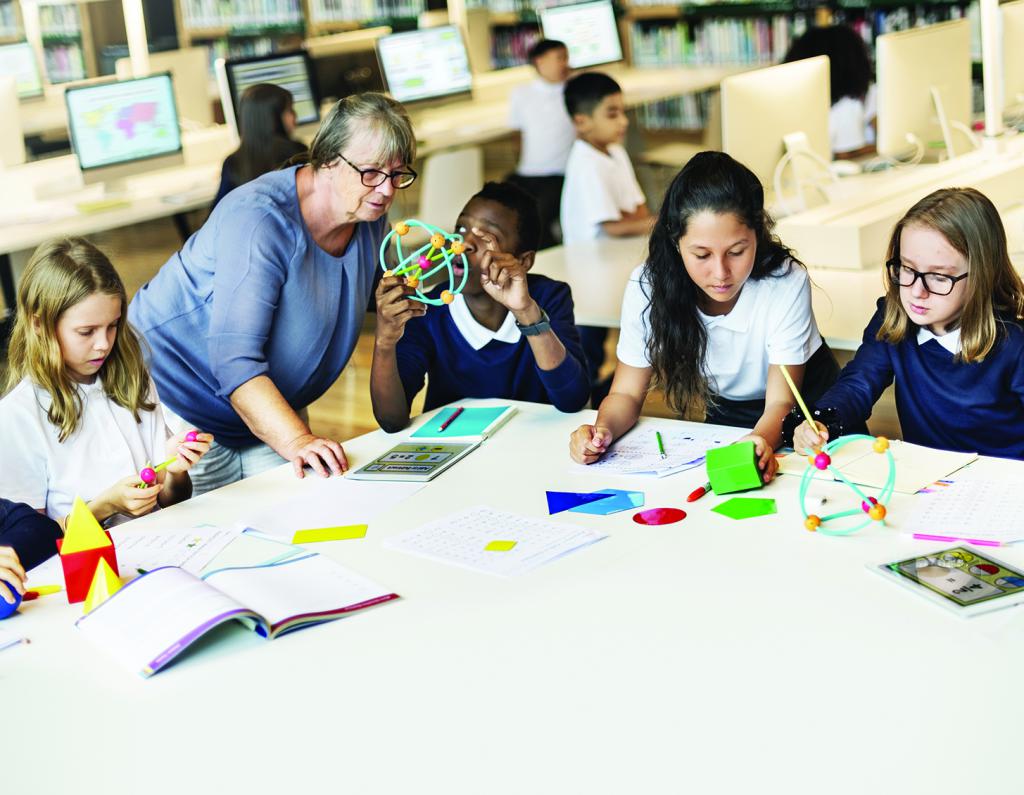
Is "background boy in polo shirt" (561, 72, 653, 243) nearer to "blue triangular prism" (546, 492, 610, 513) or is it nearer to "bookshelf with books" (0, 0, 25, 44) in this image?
"blue triangular prism" (546, 492, 610, 513)

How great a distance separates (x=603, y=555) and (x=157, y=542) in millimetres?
694

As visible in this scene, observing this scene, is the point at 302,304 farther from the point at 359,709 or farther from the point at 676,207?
the point at 359,709

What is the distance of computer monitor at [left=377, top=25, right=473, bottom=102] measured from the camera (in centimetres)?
602

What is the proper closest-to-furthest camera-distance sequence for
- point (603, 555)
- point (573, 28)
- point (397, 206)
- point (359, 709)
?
point (359, 709) < point (603, 555) < point (397, 206) < point (573, 28)

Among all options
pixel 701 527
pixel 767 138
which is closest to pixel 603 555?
pixel 701 527

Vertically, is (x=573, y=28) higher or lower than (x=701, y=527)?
higher

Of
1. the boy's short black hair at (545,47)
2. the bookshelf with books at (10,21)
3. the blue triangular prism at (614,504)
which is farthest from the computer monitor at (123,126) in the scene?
the bookshelf with books at (10,21)

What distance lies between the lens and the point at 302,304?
2330 mm

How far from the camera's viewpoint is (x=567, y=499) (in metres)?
1.94

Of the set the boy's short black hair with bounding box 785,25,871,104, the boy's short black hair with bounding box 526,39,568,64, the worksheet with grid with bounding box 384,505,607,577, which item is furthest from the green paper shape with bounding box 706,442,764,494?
the boy's short black hair with bounding box 526,39,568,64

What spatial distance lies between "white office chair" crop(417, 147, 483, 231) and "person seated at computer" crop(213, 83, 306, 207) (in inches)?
25.6

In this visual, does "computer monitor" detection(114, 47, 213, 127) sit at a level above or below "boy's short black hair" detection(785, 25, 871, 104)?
above

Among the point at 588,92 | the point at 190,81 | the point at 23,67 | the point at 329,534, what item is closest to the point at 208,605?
the point at 329,534

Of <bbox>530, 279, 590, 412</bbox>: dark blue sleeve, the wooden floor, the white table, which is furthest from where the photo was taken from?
the wooden floor
